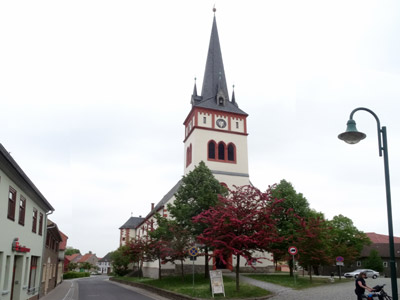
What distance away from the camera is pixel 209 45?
171ft

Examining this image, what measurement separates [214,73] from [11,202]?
37574 mm

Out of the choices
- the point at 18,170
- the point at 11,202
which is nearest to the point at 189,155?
the point at 11,202

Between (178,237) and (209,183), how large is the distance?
529 centimetres

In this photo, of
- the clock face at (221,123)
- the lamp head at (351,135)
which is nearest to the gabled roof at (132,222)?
the clock face at (221,123)

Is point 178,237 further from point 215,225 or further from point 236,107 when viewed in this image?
point 236,107

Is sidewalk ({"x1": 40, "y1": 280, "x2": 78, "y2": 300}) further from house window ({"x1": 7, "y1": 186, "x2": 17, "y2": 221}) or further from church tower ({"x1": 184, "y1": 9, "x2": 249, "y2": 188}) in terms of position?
church tower ({"x1": 184, "y1": 9, "x2": 249, "y2": 188})

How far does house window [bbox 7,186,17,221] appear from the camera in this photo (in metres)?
14.6

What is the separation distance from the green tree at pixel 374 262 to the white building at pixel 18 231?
43438 millimetres

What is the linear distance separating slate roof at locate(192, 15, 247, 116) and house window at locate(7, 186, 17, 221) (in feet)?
97.4

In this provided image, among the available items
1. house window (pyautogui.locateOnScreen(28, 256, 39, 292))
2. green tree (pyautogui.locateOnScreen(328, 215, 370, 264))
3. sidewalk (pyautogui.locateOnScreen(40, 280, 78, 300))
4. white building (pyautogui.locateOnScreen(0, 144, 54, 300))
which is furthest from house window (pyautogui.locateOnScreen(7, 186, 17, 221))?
green tree (pyautogui.locateOnScreen(328, 215, 370, 264))

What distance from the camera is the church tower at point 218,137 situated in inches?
1649

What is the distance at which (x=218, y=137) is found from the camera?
43062mm

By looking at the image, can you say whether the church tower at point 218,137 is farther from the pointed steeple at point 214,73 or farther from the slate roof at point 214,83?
the pointed steeple at point 214,73

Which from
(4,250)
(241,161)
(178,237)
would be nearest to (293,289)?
(178,237)
